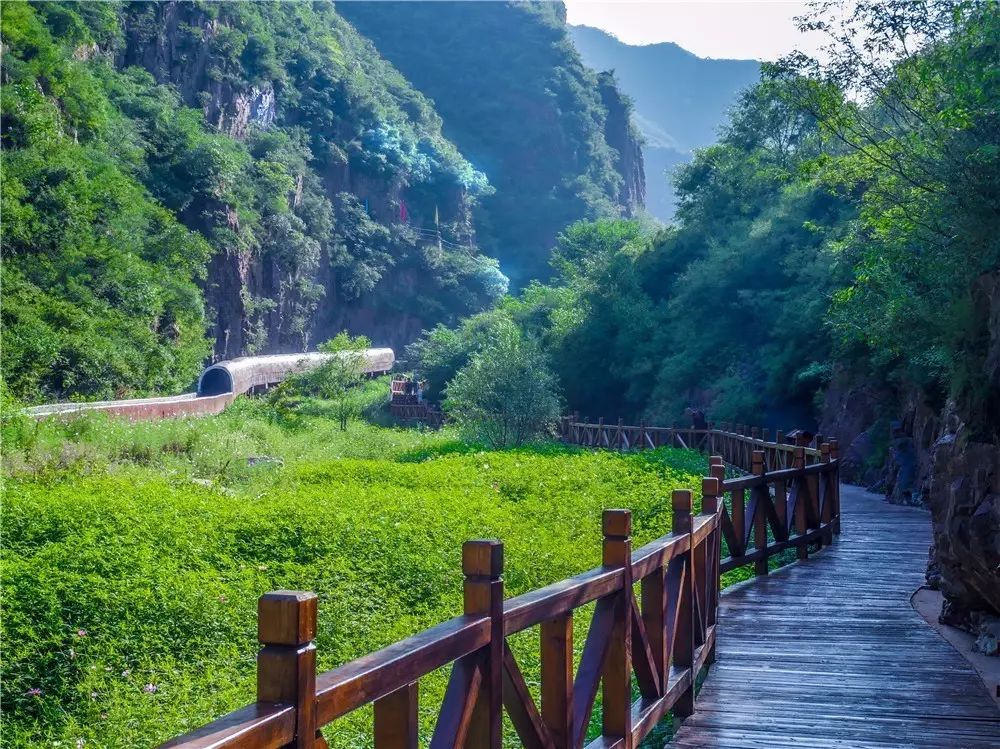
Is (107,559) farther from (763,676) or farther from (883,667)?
(883,667)

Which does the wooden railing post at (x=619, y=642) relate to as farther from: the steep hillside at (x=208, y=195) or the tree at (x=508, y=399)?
the steep hillside at (x=208, y=195)

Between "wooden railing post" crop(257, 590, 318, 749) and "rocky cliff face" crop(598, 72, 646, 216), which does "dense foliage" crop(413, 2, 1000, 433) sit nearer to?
"wooden railing post" crop(257, 590, 318, 749)

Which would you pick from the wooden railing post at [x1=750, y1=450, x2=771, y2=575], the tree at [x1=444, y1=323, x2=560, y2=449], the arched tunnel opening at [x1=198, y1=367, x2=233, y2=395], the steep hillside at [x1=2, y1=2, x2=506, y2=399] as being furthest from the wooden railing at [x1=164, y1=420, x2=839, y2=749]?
the arched tunnel opening at [x1=198, y1=367, x2=233, y2=395]

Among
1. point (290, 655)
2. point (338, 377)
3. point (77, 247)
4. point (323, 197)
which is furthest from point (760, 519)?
point (323, 197)

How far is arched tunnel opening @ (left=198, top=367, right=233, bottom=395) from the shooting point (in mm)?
35812

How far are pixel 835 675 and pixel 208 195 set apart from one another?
4521 centimetres

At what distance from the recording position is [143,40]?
1999 inches

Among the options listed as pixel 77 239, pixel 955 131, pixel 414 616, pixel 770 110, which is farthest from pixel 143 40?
pixel 414 616

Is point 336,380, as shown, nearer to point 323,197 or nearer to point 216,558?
point 216,558

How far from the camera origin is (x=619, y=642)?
165 inches

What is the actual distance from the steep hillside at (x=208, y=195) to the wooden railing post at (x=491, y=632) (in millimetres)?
26866

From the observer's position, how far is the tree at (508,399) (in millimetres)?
27562

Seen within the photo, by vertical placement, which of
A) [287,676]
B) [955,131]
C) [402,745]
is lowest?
[402,745]

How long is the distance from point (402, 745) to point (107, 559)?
6.97m
